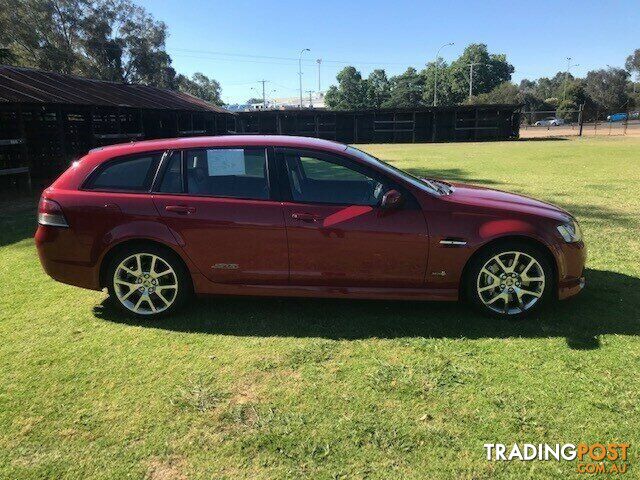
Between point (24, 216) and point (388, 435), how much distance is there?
9033 mm

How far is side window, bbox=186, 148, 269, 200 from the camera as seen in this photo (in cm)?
415

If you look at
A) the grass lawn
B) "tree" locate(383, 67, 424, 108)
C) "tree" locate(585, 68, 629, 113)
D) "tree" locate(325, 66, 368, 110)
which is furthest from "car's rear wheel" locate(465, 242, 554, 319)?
"tree" locate(383, 67, 424, 108)

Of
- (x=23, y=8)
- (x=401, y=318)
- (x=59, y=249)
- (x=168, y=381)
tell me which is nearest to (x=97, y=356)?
(x=168, y=381)

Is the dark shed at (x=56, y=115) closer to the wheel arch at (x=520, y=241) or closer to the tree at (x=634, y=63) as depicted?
the wheel arch at (x=520, y=241)

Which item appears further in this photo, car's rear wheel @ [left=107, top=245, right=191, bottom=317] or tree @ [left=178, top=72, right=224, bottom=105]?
tree @ [left=178, top=72, right=224, bottom=105]

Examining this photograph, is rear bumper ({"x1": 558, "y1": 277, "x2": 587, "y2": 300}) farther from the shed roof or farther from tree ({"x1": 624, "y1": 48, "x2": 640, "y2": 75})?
tree ({"x1": 624, "y1": 48, "x2": 640, "y2": 75})

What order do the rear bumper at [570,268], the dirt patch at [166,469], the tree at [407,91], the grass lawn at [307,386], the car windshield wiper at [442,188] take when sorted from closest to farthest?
1. the dirt patch at [166,469]
2. the grass lawn at [307,386]
3. the rear bumper at [570,268]
4. the car windshield wiper at [442,188]
5. the tree at [407,91]

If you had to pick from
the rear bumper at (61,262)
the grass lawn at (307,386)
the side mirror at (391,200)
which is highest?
the side mirror at (391,200)

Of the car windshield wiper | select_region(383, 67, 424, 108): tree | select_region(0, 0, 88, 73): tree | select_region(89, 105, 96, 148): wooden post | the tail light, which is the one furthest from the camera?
select_region(383, 67, 424, 108): tree

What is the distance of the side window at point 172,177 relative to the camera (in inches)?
164

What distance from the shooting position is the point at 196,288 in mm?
4242

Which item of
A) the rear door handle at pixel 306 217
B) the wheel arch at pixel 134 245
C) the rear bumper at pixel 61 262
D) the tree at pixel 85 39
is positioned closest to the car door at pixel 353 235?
the rear door handle at pixel 306 217
